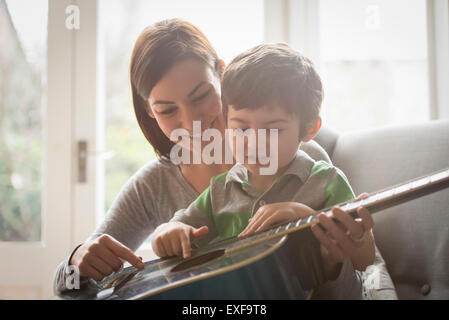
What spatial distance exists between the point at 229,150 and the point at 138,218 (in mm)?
204

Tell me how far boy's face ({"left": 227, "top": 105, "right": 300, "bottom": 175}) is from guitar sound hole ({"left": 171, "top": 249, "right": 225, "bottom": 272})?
0.45 ft

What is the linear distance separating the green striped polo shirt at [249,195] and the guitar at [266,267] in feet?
0.16

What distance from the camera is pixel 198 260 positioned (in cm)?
51

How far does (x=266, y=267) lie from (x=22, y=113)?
0.54 m

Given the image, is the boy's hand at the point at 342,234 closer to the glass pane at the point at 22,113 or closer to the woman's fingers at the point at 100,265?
the woman's fingers at the point at 100,265

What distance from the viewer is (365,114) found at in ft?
2.23

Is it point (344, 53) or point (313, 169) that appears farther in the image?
point (344, 53)

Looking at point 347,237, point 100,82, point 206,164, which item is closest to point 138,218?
point 206,164

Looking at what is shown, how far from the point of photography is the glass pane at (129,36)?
66cm

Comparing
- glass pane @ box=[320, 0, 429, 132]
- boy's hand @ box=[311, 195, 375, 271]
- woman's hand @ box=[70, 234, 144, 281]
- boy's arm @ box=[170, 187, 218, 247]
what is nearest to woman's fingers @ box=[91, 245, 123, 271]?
woman's hand @ box=[70, 234, 144, 281]

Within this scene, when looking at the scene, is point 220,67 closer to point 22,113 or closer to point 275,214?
point 275,214

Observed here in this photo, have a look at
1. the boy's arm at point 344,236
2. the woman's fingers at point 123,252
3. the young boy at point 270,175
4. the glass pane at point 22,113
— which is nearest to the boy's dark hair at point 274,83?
the young boy at point 270,175
